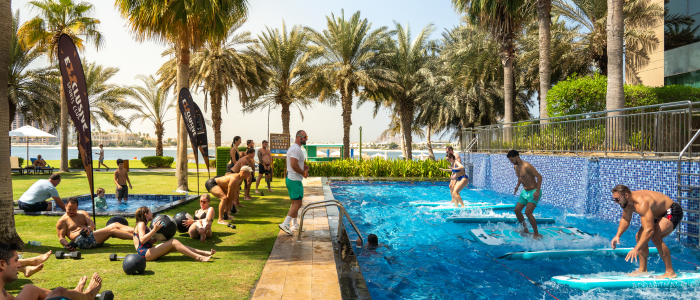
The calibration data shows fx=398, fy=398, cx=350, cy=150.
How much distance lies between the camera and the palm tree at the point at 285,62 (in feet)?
90.6

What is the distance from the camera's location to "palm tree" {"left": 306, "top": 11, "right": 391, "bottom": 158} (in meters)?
27.2

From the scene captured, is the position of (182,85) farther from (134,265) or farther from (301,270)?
(301,270)

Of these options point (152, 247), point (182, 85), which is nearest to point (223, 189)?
point (152, 247)

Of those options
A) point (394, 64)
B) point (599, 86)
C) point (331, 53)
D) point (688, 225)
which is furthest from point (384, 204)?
point (394, 64)

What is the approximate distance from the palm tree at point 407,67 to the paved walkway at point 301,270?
22.2 metres

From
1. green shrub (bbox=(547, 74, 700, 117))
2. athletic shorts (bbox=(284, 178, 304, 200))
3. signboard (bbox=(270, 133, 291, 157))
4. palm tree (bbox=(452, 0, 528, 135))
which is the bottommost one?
athletic shorts (bbox=(284, 178, 304, 200))

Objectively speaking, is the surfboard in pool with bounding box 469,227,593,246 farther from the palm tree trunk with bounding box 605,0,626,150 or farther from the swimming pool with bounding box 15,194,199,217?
the swimming pool with bounding box 15,194,199,217

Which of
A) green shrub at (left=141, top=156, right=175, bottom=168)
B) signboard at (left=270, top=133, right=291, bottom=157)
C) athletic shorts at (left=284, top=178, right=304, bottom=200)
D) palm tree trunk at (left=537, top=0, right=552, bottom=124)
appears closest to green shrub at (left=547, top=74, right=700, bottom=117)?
palm tree trunk at (left=537, top=0, right=552, bottom=124)

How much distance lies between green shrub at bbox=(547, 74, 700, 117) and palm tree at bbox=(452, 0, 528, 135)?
3735 millimetres

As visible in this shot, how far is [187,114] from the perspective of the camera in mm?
11547

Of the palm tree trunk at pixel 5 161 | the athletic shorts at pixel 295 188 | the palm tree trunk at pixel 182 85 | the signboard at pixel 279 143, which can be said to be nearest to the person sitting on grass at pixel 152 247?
the palm tree trunk at pixel 5 161

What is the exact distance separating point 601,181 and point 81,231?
11.8m

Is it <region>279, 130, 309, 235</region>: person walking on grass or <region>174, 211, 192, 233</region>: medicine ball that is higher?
<region>279, 130, 309, 235</region>: person walking on grass

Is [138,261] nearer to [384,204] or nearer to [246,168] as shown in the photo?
[246,168]
